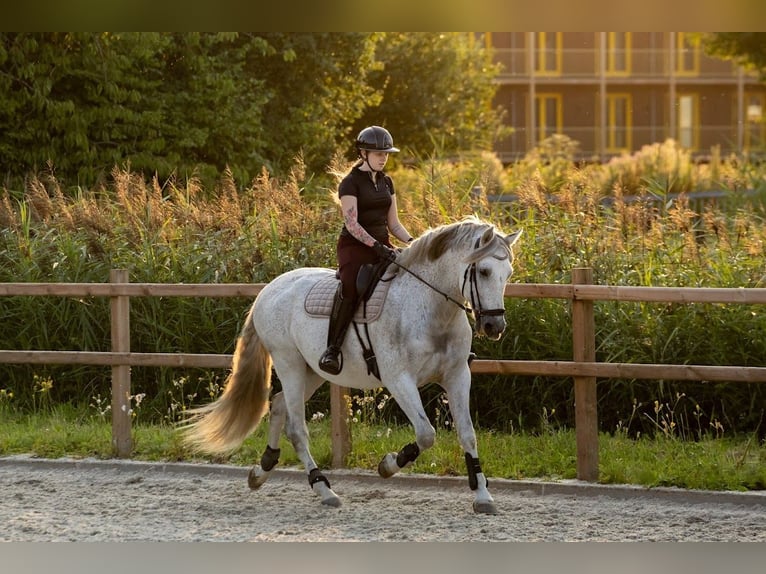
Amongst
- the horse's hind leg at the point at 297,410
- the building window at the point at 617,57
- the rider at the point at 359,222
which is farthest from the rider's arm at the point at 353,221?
the building window at the point at 617,57

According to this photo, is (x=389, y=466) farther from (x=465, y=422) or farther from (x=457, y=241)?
(x=457, y=241)

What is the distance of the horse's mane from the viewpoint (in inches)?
251

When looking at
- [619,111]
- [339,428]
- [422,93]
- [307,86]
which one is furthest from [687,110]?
[339,428]

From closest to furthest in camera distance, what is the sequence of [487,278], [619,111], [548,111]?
[487,278] → [548,111] → [619,111]

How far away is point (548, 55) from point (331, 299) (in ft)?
134

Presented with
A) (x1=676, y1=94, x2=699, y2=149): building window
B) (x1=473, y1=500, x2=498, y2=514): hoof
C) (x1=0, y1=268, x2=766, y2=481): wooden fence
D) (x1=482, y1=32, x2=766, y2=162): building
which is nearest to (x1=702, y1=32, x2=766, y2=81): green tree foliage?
(x1=0, y1=268, x2=766, y2=481): wooden fence

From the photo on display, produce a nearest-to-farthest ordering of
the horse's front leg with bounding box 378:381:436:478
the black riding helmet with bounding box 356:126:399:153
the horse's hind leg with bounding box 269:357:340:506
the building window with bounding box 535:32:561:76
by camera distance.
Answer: the horse's front leg with bounding box 378:381:436:478, the black riding helmet with bounding box 356:126:399:153, the horse's hind leg with bounding box 269:357:340:506, the building window with bounding box 535:32:561:76

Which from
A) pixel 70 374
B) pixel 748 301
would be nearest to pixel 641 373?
pixel 748 301

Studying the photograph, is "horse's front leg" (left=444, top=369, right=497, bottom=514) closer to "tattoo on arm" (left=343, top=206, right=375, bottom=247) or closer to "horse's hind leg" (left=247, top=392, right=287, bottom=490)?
"tattoo on arm" (left=343, top=206, right=375, bottom=247)

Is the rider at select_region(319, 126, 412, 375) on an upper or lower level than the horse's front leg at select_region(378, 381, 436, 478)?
upper

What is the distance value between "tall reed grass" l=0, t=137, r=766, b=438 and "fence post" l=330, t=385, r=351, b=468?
46.5 inches

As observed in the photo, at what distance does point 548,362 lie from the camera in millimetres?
7715

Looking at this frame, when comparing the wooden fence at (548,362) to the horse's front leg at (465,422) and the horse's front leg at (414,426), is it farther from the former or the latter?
the horse's front leg at (414,426)
